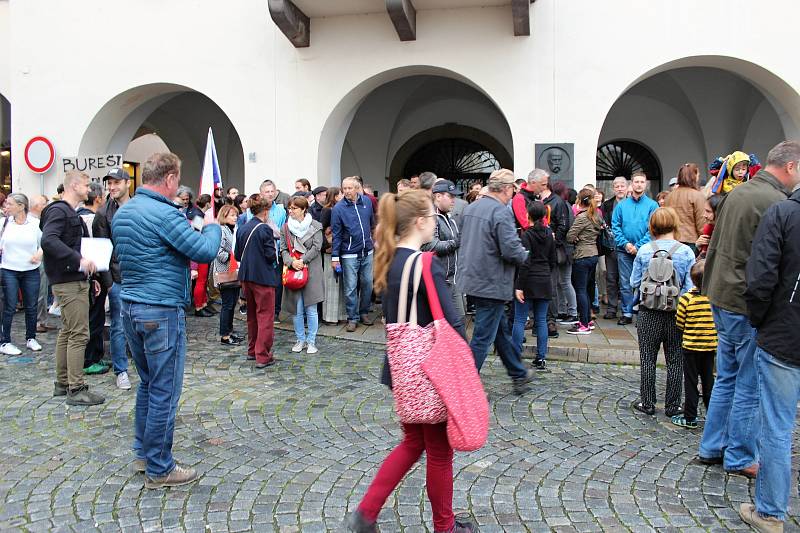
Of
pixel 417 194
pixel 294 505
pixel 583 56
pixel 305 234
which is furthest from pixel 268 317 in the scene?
pixel 583 56

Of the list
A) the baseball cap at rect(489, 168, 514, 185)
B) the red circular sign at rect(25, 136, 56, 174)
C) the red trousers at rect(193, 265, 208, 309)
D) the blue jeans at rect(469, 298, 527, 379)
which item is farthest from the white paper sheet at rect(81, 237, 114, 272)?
the red circular sign at rect(25, 136, 56, 174)

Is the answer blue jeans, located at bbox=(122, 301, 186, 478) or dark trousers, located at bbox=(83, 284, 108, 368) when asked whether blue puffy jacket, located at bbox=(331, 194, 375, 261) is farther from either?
blue jeans, located at bbox=(122, 301, 186, 478)

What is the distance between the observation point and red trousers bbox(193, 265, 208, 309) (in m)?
9.52

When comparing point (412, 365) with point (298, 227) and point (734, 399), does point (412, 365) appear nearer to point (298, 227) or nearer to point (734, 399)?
point (734, 399)

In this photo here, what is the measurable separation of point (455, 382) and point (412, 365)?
0.68ft

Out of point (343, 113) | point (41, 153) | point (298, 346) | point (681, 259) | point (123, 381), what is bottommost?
point (123, 381)

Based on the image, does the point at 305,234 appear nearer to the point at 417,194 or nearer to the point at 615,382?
the point at 615,382

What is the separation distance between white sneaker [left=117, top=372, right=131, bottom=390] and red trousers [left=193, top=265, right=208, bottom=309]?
358 cm

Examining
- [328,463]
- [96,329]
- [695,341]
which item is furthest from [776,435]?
[96,329]

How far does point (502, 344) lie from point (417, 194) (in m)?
2.80

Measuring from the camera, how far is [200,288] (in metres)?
9.54

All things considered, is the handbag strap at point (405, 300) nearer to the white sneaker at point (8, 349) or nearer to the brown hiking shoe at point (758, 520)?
the brown hiking shoe at point (758, 520)

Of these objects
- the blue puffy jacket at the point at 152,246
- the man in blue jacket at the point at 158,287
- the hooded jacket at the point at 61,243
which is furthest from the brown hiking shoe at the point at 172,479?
the hooded jacket at the point at 61,243

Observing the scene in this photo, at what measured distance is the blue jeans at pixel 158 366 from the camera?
382cm
